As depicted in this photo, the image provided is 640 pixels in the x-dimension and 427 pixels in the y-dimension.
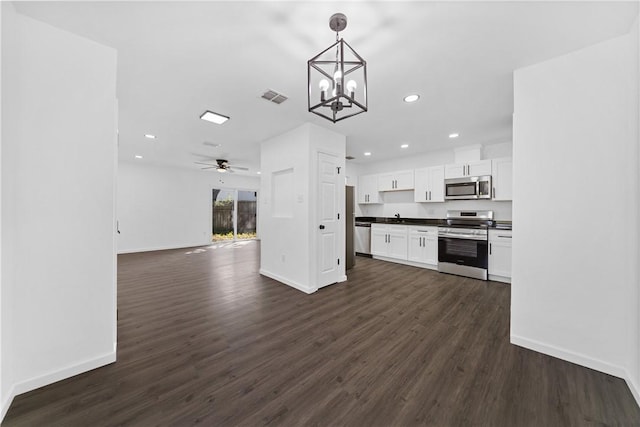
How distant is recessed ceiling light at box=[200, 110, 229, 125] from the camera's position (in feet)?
11.0

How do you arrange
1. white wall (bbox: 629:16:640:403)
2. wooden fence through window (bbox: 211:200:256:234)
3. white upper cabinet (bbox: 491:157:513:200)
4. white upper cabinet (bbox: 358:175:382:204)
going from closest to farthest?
white wall (bbox: 629:16:640:403) → white upper cabinet (bbox: 491:157:513:200) → white upper cabinet (bbox: 358:175:382:204) → wooden fence through window (bbox: 211:200:256:234)

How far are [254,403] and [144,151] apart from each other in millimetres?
6248

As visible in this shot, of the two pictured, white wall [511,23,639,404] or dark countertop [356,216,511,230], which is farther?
dark countertop [356,216,511,230]

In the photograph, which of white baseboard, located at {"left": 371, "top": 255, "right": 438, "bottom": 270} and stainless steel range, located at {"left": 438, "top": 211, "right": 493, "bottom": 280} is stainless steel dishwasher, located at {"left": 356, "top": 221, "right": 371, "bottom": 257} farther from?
stainless steel range, located at {"left": 438, "top": 211, "right": 493, "bottom": 280}

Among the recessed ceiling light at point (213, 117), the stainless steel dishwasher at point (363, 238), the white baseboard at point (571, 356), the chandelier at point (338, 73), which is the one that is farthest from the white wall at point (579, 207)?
the stainless steel dishwasher at point (363, 238)

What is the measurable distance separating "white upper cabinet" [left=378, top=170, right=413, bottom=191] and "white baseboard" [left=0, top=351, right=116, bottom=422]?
19.0 ft

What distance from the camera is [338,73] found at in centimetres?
164

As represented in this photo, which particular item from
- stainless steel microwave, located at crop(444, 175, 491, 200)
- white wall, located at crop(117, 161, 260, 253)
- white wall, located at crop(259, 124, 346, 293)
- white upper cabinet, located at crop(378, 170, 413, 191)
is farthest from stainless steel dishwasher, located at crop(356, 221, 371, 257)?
white wall, located at crop(117, 161, 260, 253)

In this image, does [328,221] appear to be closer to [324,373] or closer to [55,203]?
[324,373]

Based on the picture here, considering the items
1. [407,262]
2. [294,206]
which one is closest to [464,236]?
[407,262]

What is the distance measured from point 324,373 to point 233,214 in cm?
821

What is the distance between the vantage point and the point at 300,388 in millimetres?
1655

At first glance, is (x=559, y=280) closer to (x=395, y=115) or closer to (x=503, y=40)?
(x=503, y=40)

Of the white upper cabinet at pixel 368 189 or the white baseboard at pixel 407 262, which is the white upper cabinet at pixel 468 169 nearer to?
the white upper cabinet at pixel 368 189
